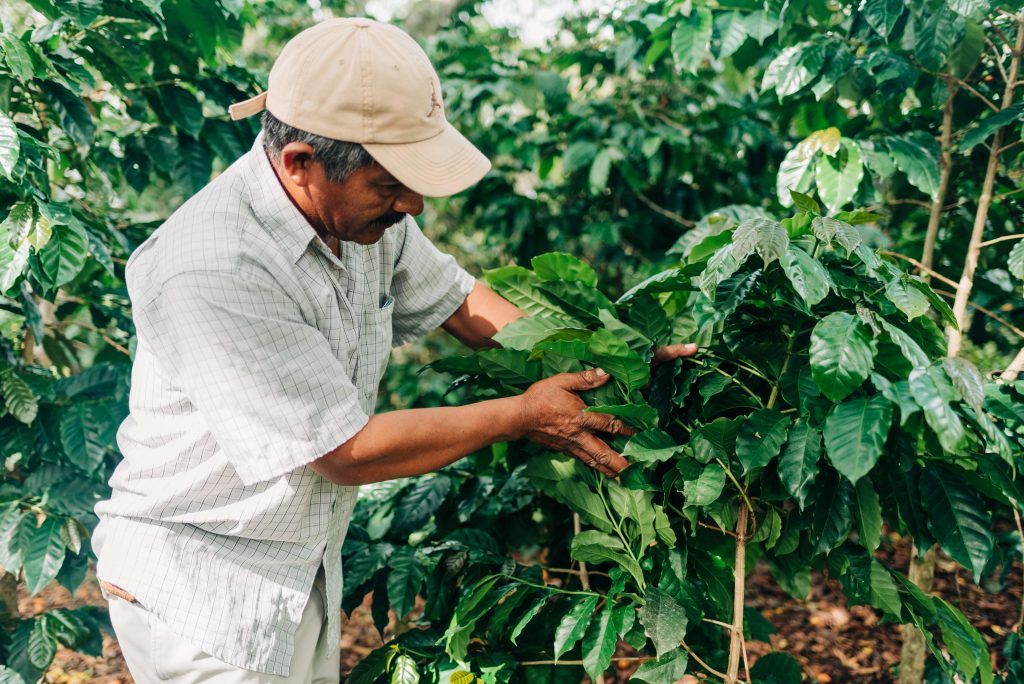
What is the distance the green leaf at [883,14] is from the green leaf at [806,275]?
889 millimetres

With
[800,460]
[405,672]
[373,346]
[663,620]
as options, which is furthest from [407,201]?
[405,672]

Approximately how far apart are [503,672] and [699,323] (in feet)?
2.79

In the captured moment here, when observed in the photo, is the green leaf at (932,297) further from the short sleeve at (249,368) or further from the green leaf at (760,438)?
the short sleeve at (249,368)

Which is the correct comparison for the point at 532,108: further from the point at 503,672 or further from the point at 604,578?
the point at 503,672

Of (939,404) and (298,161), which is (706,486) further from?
(298,161)

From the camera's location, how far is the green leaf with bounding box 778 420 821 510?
1.33 meters

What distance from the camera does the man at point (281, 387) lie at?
4.43 ft

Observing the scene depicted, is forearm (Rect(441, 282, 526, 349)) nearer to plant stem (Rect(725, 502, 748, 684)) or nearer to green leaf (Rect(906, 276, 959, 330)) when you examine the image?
plant stem (Rect(725, 502, 748, 684))

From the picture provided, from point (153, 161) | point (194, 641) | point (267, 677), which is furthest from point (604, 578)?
point (153, 161)

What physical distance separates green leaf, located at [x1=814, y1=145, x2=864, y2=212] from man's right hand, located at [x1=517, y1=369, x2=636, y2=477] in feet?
3.20

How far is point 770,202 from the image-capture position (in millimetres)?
3359

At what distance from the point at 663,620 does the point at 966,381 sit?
0.68 metres

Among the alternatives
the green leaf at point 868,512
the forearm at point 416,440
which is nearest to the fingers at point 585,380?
the forearm at point 416,440

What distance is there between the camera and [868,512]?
1.44 metres
